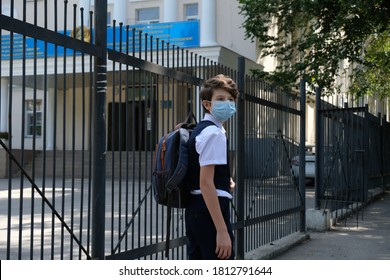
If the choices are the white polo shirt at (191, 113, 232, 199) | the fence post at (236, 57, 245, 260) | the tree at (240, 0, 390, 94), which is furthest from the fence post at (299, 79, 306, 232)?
the tree at (240, 0, 390, 94)

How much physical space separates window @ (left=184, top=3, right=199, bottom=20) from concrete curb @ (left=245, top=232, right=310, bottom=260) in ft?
75.2

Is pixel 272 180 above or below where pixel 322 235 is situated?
above

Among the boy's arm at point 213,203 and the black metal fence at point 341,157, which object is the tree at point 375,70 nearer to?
the black metal fence at point 341,157

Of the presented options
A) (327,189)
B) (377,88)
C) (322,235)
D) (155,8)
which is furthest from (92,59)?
(155,8)

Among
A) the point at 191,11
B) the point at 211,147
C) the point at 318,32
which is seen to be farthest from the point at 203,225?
the point at 191,11

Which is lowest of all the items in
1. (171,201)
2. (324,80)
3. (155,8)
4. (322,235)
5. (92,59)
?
(322,235)

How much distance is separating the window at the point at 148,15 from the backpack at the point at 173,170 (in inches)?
1120

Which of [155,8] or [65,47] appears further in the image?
[155,8]

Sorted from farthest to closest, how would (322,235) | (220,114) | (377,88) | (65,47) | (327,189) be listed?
(377,88)
(327,189)
(322,235)
(65,47)
(220,114)

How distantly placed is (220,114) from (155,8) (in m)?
29.0

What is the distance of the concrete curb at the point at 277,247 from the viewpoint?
692cm

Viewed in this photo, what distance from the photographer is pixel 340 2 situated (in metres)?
16.1

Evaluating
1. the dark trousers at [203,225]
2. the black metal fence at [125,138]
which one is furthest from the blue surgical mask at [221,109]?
the black metal fence at [125,138]
